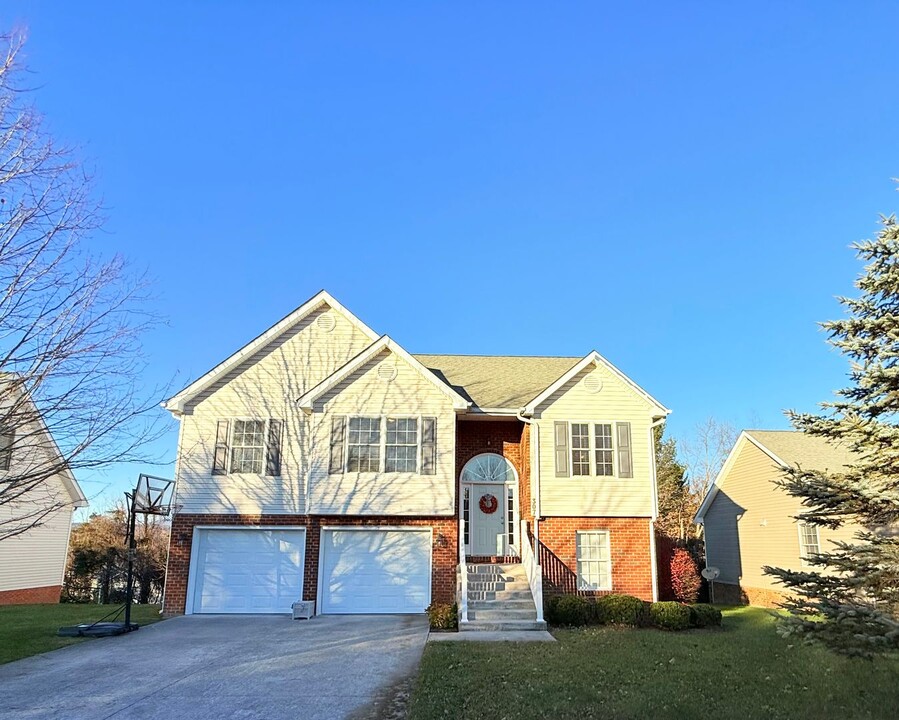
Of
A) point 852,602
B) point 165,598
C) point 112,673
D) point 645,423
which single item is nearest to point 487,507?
point 645,423

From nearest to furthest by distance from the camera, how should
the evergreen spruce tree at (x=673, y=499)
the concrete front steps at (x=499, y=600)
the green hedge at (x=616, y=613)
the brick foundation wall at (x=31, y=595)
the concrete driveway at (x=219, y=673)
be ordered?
the concrete driveway at (x=219, y=673), the concrete front steps at (x=499, y=600), the green hedge at (x=616, y=613), the brick foundation wall at (x=31, y=595), the evergreen spruce tree at (x=673, y=499)

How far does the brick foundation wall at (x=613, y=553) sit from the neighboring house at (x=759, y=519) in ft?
17.2

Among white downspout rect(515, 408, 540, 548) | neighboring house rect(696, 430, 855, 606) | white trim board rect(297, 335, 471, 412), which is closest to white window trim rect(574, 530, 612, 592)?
white downspout rect(515, 408, 540, 548)

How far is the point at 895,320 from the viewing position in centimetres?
756

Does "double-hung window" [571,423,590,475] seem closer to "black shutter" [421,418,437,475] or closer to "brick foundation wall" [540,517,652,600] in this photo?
"brick foundation wall" [540,517,652,600]

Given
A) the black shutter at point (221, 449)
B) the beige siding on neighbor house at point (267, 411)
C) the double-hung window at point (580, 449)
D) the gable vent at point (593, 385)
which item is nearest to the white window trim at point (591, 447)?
the double-hung window at point (580, 449)

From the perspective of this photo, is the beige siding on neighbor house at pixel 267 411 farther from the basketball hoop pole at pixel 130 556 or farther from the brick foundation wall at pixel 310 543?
the basketball hoop pole at pixel 130 556

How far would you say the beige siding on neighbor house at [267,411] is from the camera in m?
16.3

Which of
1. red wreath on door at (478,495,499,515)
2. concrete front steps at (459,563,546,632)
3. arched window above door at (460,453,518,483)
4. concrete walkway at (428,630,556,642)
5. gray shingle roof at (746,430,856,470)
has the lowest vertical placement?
concrete walkway at (428,630,556,642)

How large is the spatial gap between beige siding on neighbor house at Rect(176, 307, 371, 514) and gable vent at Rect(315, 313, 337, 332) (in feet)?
0.13

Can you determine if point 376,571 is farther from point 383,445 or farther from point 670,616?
point 670,616

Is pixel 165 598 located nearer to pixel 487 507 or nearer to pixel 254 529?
pixel 254 529

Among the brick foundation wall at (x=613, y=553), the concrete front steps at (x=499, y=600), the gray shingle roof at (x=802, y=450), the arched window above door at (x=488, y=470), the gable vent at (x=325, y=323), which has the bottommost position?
the concrete front steps at (x=499, y=600)

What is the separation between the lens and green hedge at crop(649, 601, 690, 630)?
13750 mm
